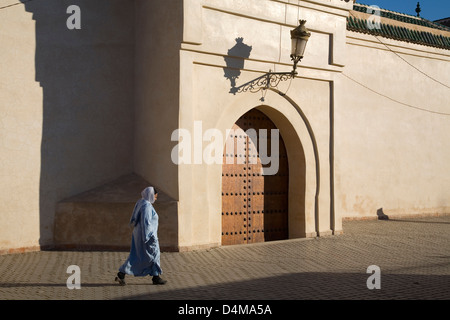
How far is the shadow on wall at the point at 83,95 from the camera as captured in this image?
9.59m

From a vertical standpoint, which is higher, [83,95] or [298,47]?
[298,47]

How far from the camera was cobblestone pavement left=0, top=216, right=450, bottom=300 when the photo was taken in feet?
21.2

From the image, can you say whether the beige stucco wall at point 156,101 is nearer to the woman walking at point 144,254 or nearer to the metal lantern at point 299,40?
the metal lantern at point 299,40

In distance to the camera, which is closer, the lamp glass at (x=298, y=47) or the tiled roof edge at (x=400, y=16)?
the lamp glass at (x=298, y=47)

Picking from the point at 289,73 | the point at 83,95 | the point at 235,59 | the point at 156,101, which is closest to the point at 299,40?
the point at 289,73

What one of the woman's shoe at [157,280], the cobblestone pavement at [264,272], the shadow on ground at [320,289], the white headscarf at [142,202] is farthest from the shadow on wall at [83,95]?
the shadow on ground at [320,289]

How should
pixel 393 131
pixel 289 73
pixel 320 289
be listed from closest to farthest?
pixel 320 289
pixel 289 73
pixel 393 131

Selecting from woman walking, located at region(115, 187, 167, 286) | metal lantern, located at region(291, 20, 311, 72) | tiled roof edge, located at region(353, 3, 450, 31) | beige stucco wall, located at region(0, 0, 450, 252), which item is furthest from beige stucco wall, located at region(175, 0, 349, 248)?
tiled roof edge, located at region(353, 3, 450, 31)

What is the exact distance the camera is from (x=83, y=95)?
10016mm

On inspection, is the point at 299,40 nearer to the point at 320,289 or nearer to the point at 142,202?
the point at 142,202

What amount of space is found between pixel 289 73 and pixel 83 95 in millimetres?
3858

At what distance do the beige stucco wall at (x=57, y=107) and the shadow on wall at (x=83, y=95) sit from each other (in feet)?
0.06

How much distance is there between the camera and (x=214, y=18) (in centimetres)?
972

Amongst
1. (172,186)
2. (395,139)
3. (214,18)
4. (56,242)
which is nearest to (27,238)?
(56,242)
